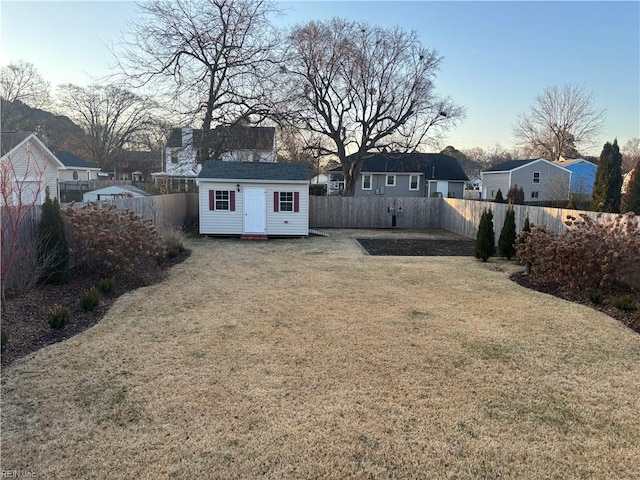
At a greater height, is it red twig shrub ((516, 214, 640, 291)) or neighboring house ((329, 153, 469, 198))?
neighboring house ((329, 153, 469, 198))

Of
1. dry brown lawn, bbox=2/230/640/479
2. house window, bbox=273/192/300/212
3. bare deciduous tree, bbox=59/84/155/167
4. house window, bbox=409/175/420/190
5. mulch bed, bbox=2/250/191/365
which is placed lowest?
dry brown lawn, bbox=2/230/640/479

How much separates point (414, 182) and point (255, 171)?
2150cm

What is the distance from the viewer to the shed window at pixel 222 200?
16.2m

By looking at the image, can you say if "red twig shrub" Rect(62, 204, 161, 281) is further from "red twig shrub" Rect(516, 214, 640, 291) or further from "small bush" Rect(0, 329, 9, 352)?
"red twig shrub" Rect(516, 214, 640, 291)

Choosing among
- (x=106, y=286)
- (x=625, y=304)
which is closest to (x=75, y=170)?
(x=106, y=286)

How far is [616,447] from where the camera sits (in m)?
3.03

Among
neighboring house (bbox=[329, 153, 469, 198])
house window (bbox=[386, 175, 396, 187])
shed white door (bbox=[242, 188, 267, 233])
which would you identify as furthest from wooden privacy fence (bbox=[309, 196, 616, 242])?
house window (bbox=[386, 175, 396, 187])

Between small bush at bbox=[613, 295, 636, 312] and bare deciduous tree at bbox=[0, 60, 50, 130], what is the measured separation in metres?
40.0

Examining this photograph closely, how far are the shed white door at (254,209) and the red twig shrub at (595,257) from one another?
1038 cm

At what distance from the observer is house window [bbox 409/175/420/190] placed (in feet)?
114

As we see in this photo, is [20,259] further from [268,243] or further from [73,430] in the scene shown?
[268,243]

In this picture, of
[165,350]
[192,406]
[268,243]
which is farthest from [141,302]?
[268,243]

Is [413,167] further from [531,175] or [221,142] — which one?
[221,142]

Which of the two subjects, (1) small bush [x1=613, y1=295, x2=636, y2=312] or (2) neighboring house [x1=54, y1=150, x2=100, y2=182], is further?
(2) neighboring house [x1=54, y1=150, x2=100, y2=182]
